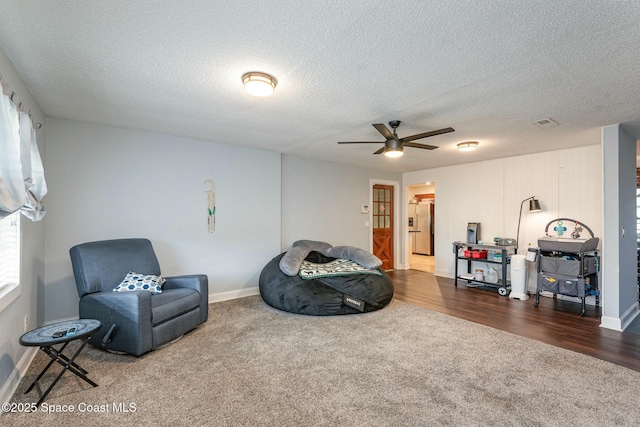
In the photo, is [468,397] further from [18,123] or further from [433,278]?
[433,278]

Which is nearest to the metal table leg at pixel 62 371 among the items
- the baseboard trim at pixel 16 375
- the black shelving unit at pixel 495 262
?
the baseboard trim at pixel 16 375

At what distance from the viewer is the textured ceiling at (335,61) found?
5.44ft

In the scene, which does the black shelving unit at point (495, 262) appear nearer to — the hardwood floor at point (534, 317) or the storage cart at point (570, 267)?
the hardwood floor at point (534, 317)

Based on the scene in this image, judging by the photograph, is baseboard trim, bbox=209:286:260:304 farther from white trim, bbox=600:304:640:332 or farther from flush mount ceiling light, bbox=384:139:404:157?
white trim, bbox=600:304:640:332

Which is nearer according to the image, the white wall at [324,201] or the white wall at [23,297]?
the white wall at [23,297]

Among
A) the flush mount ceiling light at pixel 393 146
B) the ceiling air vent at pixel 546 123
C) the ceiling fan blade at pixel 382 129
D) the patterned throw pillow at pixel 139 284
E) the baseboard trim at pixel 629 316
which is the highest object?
the ceiling air vent at pixel 546 123

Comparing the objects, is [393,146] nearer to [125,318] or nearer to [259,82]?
[259,82]

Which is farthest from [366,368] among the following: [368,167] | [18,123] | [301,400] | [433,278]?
[368,167]

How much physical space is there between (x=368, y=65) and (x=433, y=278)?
520cm

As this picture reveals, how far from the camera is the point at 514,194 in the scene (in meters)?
5.39

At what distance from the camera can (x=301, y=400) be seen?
211cm

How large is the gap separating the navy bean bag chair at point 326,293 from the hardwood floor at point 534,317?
2.59 ft

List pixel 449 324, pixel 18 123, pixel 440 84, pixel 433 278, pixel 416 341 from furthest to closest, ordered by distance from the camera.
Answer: pixel 433 278
pixel 449 324
pixel 416 341
pixel 440 84
pixel 18 123

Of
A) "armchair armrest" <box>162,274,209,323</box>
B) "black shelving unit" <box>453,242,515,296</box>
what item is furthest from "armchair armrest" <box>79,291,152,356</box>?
"black shelving unit" <box>453,242,515,296</box>
